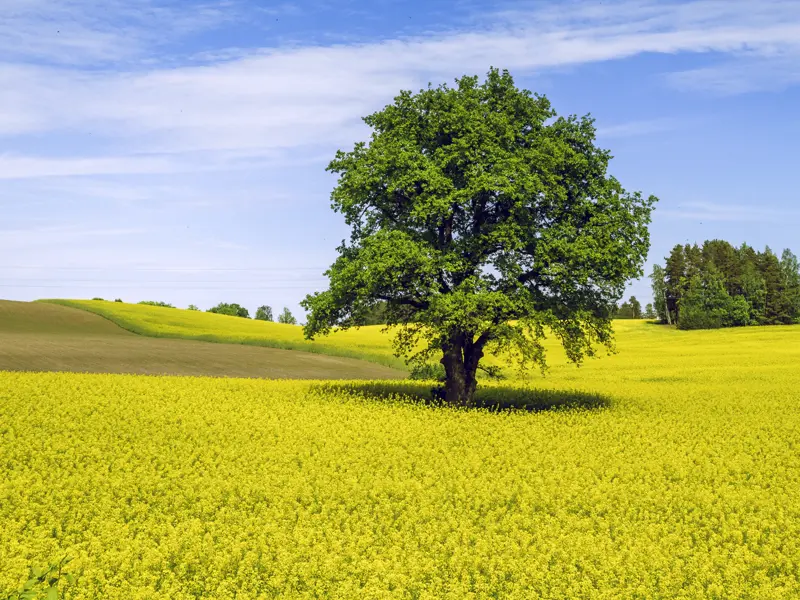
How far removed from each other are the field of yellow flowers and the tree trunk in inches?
95.5

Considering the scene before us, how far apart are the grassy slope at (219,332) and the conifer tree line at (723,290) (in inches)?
2942

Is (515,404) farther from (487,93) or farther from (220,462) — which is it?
(220,462)

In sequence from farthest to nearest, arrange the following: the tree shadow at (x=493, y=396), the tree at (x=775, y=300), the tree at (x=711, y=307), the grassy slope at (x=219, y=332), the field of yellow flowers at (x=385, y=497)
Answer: the tree at (x=775, y=300)
the tree at (x=711, y=307)
the grassy slope at (x=219, y=332)
the tree shadow at (x=493, y=396)
the field of yellow flowers at (x=385, y=497)

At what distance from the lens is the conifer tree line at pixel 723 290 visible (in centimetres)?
12756

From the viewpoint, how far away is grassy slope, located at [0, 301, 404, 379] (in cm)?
4275

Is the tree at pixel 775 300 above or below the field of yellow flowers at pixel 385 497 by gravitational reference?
above

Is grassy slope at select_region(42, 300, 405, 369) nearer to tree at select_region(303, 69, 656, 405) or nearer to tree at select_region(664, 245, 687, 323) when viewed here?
tree at select_region(303, 69, 656, 405)

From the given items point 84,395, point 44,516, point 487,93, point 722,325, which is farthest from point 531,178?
point 722,325

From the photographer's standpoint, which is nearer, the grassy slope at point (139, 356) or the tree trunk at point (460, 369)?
the tree trunk at point (460, 369)

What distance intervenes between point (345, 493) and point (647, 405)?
19534 millimetres

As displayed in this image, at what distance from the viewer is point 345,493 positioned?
16.8 meters

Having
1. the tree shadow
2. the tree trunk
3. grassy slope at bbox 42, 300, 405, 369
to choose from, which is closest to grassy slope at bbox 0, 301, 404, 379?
grassy slope at bbox 42, 300, 405, 369

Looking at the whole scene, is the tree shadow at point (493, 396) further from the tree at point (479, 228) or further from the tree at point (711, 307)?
the tree at point (711, 307)

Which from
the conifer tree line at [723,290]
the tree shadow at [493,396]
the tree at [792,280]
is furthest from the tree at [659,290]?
the tree shadow at [493,396]
